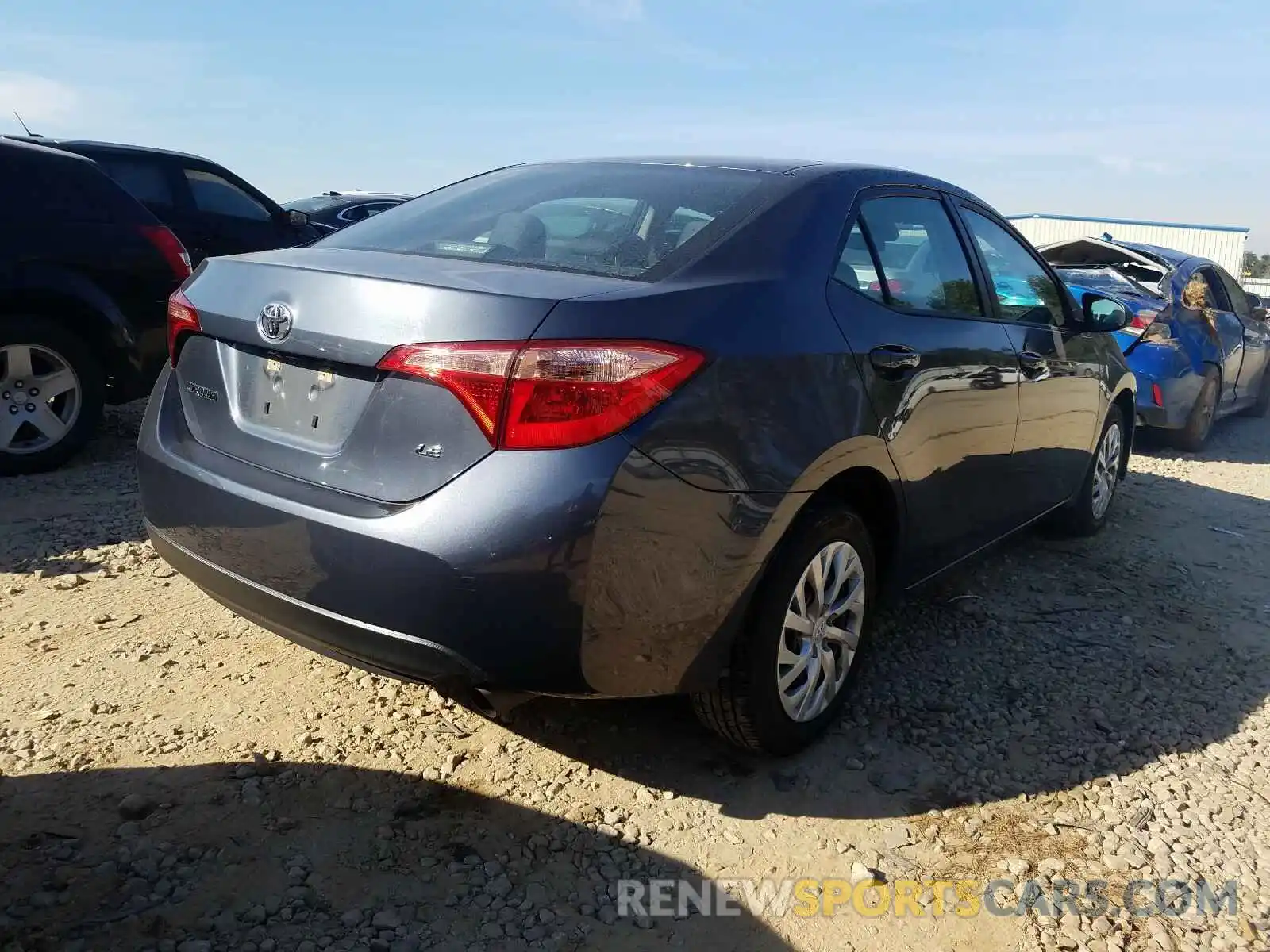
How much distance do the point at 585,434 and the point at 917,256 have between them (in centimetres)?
172

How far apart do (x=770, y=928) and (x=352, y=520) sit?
4.21 ft

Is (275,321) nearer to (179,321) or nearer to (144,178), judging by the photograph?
(179,321)

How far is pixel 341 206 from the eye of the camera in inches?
479

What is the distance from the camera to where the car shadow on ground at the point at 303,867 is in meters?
2.10

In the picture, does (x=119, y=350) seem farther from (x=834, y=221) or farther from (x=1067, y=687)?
(x=1067, y=687)

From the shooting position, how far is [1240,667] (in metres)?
3.72

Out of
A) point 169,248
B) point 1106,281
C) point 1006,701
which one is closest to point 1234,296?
point 1106,281

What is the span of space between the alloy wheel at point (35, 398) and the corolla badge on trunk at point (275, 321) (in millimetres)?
3282

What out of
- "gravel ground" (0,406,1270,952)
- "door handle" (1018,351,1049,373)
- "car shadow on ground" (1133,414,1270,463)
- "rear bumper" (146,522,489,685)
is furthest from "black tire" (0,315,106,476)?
"car shadow on ground" (1133,414,1270,463)

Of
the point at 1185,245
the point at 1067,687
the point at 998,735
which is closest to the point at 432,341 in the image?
the point at 998,735

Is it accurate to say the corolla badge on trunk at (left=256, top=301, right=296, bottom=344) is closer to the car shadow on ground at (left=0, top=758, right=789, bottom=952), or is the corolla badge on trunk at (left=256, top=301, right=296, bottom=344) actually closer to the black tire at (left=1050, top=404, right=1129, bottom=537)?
the car shadow on ground at (left=0, top=758, right=789, bottom=952)

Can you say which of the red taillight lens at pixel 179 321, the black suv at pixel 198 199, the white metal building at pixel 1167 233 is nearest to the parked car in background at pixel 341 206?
the black suv at pixel 198 199

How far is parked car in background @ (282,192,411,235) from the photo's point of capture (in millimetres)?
11781

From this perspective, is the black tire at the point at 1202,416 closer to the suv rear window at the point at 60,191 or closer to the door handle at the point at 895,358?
the door handle at the point at 895,358
